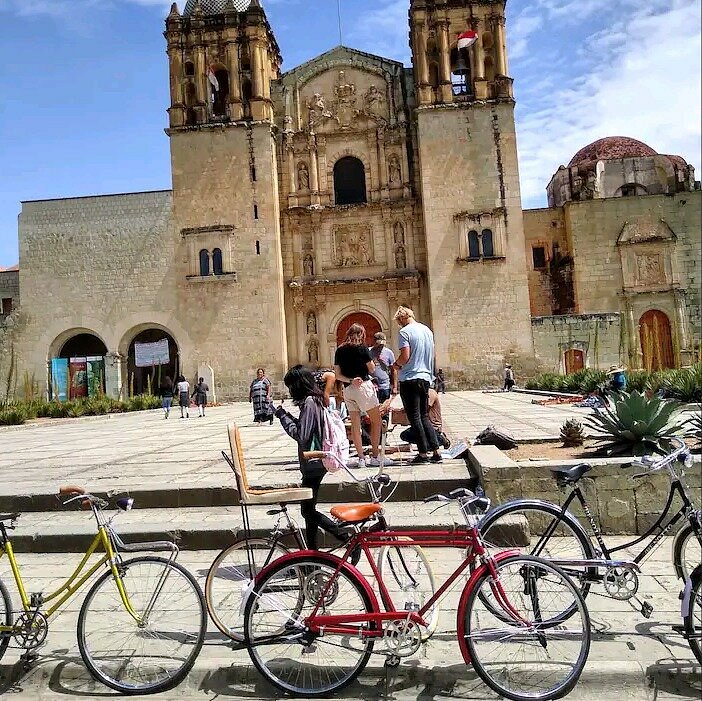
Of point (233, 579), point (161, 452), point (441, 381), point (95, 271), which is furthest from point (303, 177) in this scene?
point (233, 579)

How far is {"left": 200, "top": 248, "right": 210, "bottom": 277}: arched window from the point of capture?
25594 mm

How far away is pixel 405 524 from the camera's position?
5.20 meters

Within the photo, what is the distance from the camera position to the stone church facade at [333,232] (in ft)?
81.5

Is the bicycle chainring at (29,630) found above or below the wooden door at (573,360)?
below

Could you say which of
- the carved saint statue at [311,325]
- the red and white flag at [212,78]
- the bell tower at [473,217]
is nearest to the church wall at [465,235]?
the bell tower at [473,217]

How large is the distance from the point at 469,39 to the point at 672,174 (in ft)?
37.7

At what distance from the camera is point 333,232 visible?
2642 cm

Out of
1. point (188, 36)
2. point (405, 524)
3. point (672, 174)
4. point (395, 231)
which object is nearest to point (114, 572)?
point (405, 524)

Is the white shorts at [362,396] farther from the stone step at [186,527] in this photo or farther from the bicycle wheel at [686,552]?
the bicycle wheel at [686,552]

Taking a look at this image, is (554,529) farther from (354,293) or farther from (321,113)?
(321,113)

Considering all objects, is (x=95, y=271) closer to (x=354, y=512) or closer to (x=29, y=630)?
(x=29, y=630)

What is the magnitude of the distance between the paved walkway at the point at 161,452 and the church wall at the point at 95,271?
35.2ft

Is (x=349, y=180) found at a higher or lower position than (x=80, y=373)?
higher

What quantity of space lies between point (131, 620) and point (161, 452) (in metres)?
6.34
